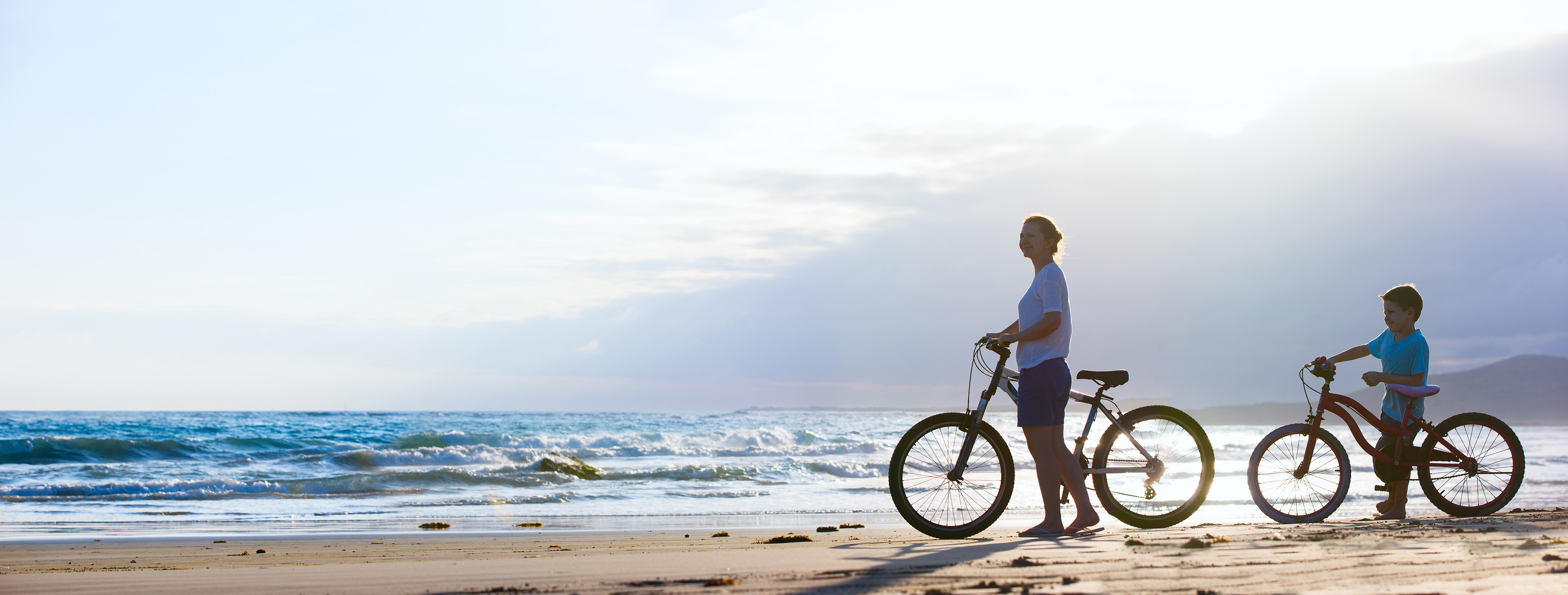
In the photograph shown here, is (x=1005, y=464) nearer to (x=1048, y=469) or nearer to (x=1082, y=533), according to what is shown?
(x=1048, y=469)

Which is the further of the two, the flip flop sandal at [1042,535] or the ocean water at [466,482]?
the ocean water at [466,482]

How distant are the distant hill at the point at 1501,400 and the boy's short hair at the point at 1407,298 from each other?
40.3 m

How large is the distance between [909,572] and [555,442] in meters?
20.6

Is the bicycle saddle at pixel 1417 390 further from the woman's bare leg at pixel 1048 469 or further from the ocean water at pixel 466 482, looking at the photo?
the woman's bare leg at pixel 1048 469

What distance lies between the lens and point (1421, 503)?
955cm

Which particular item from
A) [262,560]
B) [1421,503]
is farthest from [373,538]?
[1421,503]

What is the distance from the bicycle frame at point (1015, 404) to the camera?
15.3 feet

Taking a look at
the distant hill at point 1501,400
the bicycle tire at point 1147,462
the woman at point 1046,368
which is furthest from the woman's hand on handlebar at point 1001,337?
the distant hill at point 1501,400

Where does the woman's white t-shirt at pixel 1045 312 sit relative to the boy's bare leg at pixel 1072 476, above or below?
above

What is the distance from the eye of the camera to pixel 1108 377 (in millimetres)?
4730

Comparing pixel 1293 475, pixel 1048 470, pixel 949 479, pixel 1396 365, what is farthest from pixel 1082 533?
pixel 1396 365

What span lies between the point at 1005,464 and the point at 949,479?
0.28m

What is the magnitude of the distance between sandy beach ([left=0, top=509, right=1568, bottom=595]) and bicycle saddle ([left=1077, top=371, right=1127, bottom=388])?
0.73m

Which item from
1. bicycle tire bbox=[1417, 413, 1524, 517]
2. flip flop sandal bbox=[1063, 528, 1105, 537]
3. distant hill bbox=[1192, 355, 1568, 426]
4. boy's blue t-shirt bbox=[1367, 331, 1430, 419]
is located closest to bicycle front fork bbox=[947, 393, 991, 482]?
flip flop sandal bbox=[1063, 528, 1105, 537]
